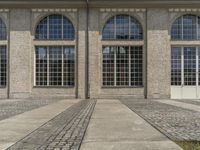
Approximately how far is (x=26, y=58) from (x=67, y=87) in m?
3.64

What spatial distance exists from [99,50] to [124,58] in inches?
75.5

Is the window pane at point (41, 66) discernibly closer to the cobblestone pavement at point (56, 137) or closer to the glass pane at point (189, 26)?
the glass pane at point (189, 26)

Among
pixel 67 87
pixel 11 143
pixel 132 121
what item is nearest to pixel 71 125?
pixel 132 121

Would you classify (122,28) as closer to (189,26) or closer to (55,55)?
(189,26)

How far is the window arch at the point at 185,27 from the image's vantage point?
25.5m

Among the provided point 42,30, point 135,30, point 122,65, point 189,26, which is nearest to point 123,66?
point 122,65

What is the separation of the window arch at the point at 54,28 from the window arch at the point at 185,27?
7607mm

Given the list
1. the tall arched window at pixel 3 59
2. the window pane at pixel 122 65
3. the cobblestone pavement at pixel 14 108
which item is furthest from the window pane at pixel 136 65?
the tall arched window at pixel 3 59

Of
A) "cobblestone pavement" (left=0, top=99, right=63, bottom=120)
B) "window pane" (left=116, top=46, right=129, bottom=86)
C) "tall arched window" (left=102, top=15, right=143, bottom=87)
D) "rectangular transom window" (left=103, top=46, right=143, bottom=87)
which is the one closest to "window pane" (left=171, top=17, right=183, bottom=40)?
"tall arched window" (left=102, top=15, right=143, bottom=87)

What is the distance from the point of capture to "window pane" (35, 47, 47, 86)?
84.1ft

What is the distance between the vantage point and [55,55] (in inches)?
1011

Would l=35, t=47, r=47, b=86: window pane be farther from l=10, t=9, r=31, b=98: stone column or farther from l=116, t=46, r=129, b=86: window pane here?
l=116, t=46, r=129, b=86: window pane

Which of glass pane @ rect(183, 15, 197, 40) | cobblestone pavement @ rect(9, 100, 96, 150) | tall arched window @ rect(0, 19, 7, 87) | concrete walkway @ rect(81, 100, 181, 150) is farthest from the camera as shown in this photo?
tall arched window @ rect(0, 19, 7, 87)

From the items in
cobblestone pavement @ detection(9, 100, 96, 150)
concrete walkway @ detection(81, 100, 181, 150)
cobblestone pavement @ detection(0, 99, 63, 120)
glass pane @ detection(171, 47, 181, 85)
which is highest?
glass pane @ detection(171, 47, 181, 85)
